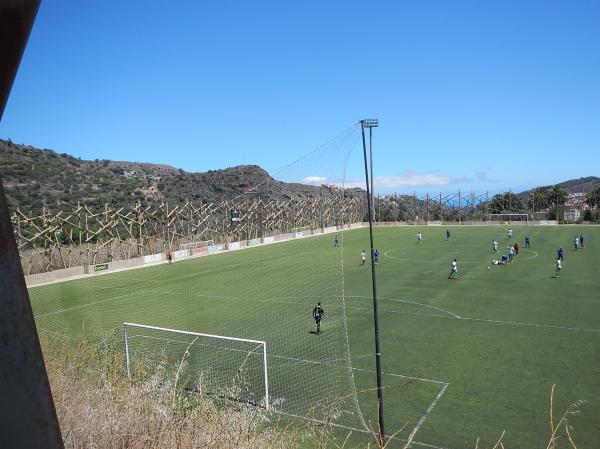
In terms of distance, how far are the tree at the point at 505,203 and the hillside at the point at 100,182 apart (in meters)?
36.6

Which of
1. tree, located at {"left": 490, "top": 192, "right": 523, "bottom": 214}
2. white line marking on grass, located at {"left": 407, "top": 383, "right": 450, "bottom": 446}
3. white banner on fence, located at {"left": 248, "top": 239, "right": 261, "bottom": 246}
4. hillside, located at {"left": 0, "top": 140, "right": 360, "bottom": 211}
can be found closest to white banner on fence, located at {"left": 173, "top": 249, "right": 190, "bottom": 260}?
hillside, located at {"left": 0, "top": 140, "right": 360, "bottom": 211}

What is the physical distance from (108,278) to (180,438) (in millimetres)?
33095

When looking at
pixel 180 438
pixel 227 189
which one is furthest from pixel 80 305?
pixel 227 189

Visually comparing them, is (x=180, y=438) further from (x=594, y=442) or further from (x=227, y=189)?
(x=227, y=189)

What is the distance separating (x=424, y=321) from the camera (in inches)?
821

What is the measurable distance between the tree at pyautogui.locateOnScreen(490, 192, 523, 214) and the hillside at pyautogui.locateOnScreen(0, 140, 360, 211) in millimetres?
36601

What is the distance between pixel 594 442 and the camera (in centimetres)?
1048

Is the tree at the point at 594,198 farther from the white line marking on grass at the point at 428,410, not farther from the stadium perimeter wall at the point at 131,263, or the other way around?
the white line marking on grass at the point at 428,410

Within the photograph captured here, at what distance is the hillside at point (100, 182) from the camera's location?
183 feet

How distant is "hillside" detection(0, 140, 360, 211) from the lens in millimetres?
55812

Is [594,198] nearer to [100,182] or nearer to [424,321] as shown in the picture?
[424,321]

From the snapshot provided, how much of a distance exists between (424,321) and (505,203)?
307 ft

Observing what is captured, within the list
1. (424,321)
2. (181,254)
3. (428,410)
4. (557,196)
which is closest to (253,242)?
(181,254)

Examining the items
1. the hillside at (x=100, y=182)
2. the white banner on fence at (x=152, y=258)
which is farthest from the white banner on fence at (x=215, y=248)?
the hillside at (x=100, y=182)
